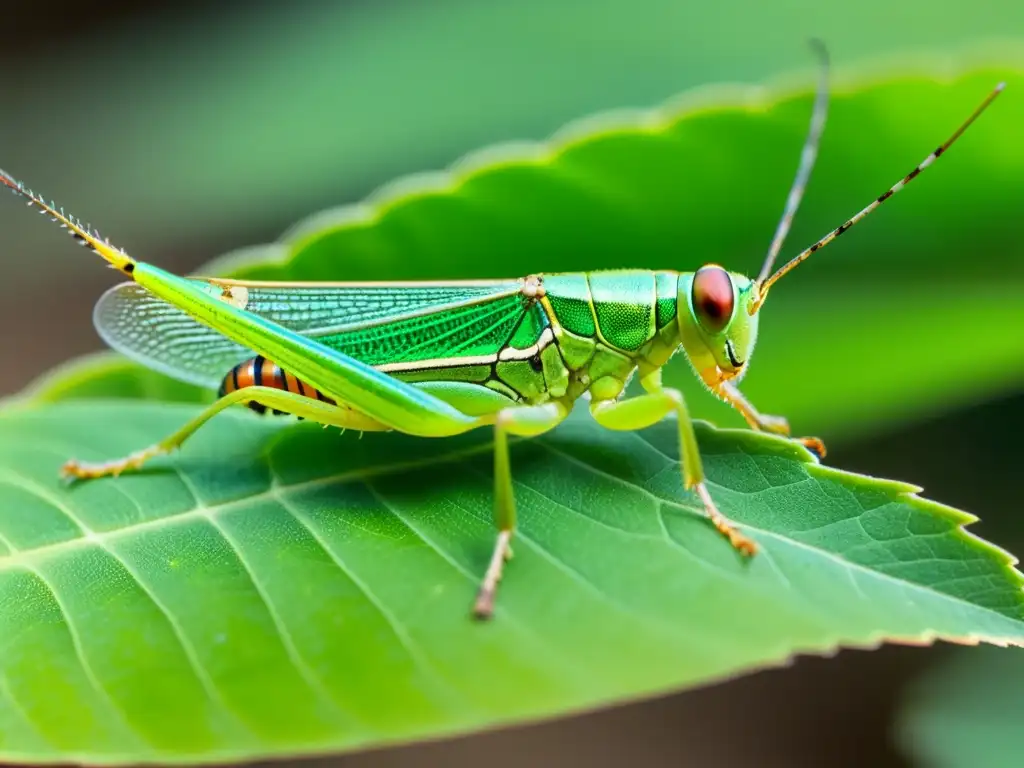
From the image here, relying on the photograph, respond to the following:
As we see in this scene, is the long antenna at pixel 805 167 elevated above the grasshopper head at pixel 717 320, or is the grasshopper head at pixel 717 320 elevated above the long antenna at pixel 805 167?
the long antenna at pixel 805 167

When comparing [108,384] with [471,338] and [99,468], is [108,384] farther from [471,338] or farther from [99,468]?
[471,338]

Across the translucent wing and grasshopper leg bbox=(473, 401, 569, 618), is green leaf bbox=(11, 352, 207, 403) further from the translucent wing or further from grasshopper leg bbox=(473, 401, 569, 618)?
grasshopper leg bbox=(473, 401, 569, 618)

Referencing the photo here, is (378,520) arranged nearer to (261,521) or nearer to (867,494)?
(261,521)

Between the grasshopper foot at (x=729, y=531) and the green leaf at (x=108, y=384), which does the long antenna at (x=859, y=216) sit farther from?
the green leaf at (x=108, y=384)

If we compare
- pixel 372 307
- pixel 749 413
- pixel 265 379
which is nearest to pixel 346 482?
pixel 265 379

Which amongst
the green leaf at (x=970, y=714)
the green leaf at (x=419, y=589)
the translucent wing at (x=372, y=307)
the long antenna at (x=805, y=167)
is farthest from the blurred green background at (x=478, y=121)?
the green leaf at (x=419, y=589)

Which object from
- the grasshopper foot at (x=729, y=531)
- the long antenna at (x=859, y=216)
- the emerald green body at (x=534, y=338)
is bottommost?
the grasshopper foot at (x=729, y=531)

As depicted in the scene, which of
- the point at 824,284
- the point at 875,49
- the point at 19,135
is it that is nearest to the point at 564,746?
the point at 824,284
